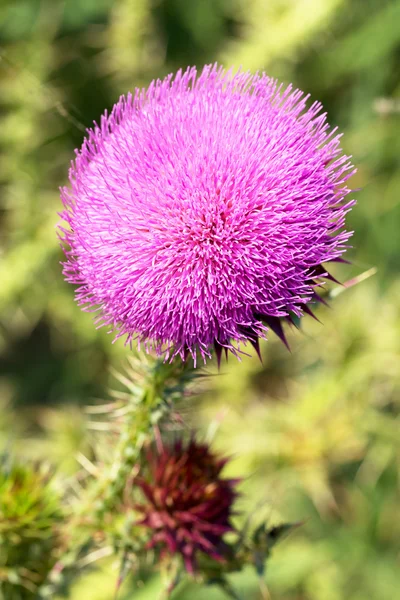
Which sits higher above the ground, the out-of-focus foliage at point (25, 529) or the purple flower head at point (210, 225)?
the purple flower head at point (210, 225)

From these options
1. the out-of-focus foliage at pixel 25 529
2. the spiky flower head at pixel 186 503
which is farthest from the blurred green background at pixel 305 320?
the spiky flower head at pixel 186 503

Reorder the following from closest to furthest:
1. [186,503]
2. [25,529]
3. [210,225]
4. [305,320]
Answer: [210,225] < [186,503] < [25,529] < [305,320]

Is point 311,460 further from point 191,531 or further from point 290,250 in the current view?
point 290,250

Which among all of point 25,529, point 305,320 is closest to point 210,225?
point 25,529

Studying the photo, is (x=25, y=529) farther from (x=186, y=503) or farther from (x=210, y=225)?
(x=210, y=225)

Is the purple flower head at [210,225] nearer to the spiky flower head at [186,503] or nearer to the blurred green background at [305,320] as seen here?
the spiky flower head at [186,503]

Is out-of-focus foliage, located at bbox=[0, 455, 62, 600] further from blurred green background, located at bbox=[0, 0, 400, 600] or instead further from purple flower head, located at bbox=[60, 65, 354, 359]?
purple flower head, located at bbox=[60, 65, 354, 359]

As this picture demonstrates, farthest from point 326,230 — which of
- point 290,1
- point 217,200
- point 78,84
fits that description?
point 78,84

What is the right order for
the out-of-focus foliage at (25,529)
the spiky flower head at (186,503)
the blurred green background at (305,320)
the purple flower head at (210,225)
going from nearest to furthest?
the purple flower head at (210,225) → the spiky flower head at (186,503) → the out-of-focus foliage at (25,529) → the blurred green background at (305,320)
